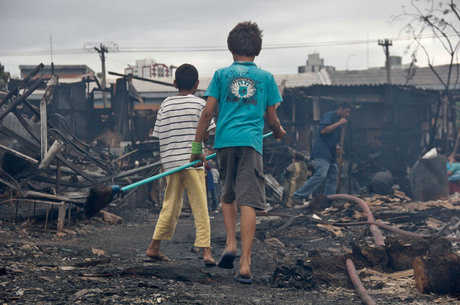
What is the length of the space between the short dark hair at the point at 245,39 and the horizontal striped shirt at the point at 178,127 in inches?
32.5

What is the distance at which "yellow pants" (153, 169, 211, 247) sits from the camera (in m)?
4.48

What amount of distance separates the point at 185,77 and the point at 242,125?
3.82ft

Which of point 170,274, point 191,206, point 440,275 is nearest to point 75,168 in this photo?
point 191,206

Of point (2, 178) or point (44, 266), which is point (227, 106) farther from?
point (2, 178)

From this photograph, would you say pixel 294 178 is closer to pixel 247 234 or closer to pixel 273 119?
pixel 273 119

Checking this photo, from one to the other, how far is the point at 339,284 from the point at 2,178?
4.93 meters

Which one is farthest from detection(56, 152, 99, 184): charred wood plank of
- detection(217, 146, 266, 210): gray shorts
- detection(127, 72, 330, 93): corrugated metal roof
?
Answer: detection(127, 72, 330, 93): corrugated metal roof

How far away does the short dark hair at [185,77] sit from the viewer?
4719 mm

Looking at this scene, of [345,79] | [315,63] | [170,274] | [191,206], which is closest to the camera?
[170,274]

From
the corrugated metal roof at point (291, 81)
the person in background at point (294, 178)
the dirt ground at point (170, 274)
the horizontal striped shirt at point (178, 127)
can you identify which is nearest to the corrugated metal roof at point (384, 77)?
the corrugated metal roof at point (291, 81)

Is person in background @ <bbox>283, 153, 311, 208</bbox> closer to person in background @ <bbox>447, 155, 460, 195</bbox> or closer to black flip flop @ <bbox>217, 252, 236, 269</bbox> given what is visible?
person in background @ <bbox>447, 155, 460, 195</bbox>

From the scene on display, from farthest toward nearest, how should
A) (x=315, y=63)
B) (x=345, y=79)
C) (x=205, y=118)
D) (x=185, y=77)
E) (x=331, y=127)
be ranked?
(x=315, y=63) → (x=345, y=79) → (x=331, y=127) → (x=185, y=77) → (x=205, y=118)

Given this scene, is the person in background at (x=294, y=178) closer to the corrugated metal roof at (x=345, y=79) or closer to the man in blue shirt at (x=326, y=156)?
the man in blue shirt at (x=326, y=156)

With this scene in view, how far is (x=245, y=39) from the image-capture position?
3.93 m
